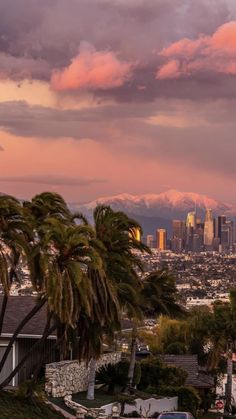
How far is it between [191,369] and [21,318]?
52.7 ft

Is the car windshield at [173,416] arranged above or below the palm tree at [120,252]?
below

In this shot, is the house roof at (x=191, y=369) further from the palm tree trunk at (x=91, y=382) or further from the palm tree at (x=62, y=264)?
the palm tree at (x=62, y=264)

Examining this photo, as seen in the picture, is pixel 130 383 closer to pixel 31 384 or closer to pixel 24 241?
pixel 31 384

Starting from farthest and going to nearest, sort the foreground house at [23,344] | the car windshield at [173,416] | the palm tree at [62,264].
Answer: the foreground house at [23,344], the car windshield at [173,416], the palm tree at [62,264]

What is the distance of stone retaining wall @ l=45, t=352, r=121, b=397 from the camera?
121 feet

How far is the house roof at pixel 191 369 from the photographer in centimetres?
5200

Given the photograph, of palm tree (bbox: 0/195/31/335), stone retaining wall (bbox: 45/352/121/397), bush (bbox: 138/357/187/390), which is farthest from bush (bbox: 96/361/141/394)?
palm tree (bbox: 0/195/31/335)

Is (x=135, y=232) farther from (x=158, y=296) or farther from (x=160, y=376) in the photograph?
(x=160, y=376)

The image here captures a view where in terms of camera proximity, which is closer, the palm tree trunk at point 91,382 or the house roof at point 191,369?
the palm tree trunk at point 91,382

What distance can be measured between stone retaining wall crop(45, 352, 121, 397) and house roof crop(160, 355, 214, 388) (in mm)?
12666

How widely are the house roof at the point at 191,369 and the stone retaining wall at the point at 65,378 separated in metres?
12.7

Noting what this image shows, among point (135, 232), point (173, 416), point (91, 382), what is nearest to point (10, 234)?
point (173, 416)

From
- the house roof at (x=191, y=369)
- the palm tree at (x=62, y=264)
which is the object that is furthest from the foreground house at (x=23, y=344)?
the house roof at (x=191, y=369)

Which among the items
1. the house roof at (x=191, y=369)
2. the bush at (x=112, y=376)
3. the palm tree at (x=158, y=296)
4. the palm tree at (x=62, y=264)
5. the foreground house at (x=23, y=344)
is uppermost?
the palm tree at (x=62, y=264)
